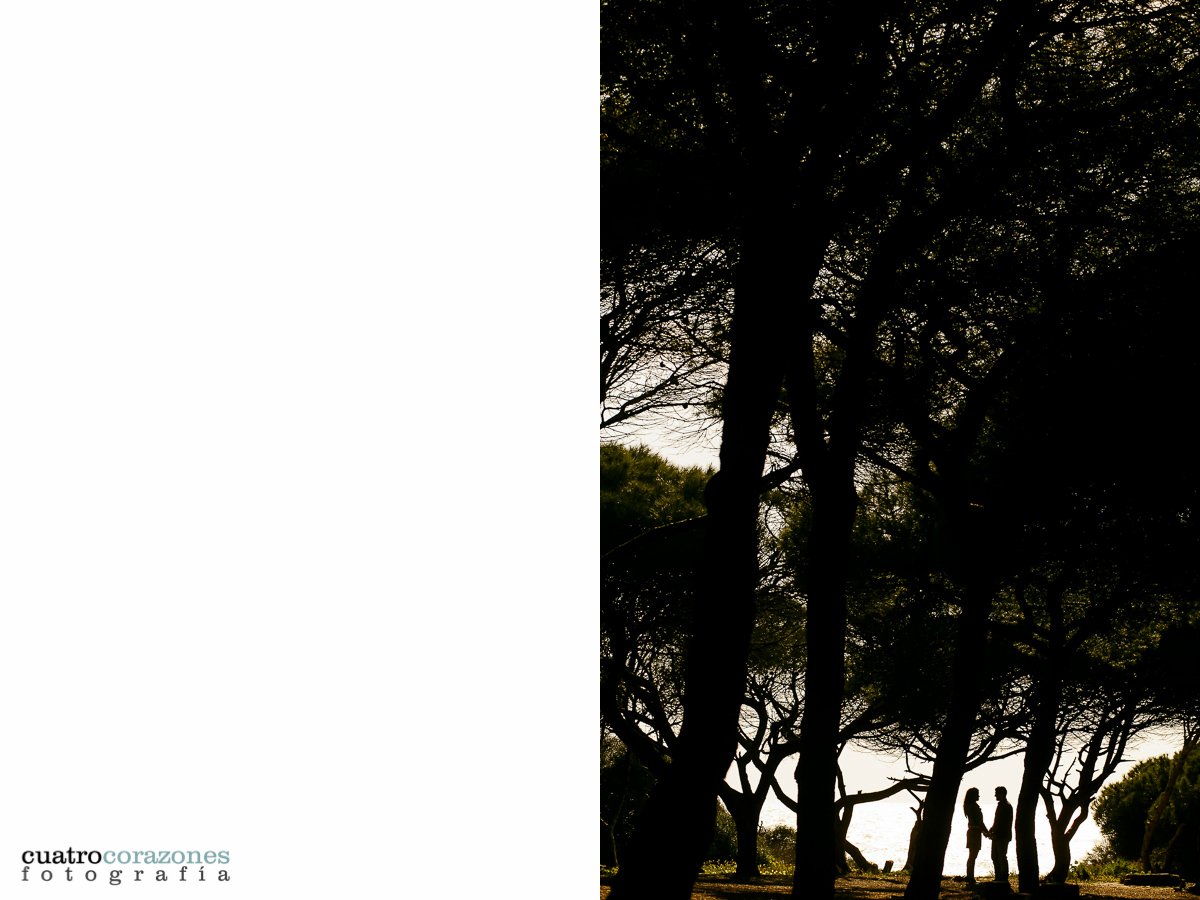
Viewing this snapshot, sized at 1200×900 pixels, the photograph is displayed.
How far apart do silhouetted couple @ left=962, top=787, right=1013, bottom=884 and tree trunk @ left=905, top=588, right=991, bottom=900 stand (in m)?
7.73

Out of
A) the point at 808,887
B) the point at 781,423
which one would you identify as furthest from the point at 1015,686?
the point at 808,887

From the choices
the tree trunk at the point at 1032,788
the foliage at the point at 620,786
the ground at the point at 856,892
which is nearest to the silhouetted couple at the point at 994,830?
the tree trunk at the point at 1032,788

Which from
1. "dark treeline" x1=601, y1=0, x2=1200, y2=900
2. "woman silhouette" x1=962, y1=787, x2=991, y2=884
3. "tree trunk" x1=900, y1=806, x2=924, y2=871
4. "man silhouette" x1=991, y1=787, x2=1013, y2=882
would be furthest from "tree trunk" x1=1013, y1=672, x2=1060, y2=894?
"tree trunk" x1=900, y1=806, x2=924, y2=871

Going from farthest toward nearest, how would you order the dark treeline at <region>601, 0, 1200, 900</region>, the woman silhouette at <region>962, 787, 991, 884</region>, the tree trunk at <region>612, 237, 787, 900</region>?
1. the woman silhouette at <region>962, 787, 991, 884</region>
2. the dark treeline at <region>601, 0, 1200, 900</region>
3. the tree trunk at <region>612, 237, 787, 900</region>

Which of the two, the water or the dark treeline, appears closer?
the dark treeline

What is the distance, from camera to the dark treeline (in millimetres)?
5871

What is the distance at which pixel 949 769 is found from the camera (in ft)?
29.9

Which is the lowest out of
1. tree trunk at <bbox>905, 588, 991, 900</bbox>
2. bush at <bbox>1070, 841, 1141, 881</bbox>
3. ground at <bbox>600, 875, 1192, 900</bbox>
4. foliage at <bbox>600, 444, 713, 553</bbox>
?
bush at <bbox>1070, 841, 1141, 881</bbox>

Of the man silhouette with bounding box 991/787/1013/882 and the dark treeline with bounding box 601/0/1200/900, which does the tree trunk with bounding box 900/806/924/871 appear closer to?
the man silhouette with bounding box 991/787/1013/882

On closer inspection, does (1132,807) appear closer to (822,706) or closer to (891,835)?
(891,835)

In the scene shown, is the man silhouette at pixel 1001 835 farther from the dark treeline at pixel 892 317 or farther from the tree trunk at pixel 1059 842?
the tree trunk at pixel 1059 842

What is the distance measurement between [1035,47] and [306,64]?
16.9ft

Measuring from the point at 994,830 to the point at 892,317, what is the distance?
10.8 metres

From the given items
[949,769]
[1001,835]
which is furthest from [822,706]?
[1001,835]
